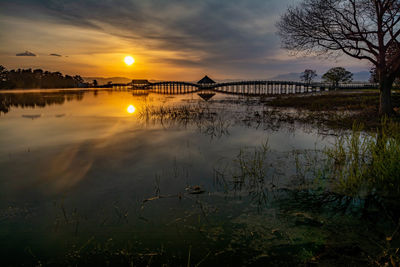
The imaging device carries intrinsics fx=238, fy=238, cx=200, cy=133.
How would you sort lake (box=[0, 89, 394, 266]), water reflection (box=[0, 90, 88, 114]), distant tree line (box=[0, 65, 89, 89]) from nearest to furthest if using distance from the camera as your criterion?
lake (box=[0, 89, 394, 266]), water reflection (box=[0, 90, 88, 114]), distant tree line (box=[0, 65, 89, 89])

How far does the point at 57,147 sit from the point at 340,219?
10714 millimetres

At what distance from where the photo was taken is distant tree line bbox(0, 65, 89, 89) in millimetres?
76375

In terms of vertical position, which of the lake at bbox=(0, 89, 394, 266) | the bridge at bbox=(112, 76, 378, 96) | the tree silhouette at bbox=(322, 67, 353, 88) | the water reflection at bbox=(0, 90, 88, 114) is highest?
the tree silhouette at bbox=(322, 67, 353, 88)

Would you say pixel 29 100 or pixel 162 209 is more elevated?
pixel 29 100

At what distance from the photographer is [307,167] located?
7.21 metres

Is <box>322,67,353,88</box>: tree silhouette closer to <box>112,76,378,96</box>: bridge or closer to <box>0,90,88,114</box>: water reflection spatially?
<box>112,76,378,96</box>: bridge

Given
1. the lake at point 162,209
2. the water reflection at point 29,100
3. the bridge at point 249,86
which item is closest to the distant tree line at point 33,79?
the bridge at point 249,86

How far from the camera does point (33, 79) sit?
99.1 meters

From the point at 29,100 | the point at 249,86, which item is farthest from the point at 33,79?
the point at 249,86

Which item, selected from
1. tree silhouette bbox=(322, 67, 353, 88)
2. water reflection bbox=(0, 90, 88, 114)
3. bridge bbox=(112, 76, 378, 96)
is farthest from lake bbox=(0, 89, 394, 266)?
tree silhouette bbox=(322, 67, 353, 88)

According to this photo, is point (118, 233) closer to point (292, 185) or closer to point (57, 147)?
point (292, 185)

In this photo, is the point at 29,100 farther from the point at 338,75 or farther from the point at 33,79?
the point at 338,75

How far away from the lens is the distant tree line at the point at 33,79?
7638cm

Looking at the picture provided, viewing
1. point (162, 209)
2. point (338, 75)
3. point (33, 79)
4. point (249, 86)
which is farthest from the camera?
point (33, 79)
